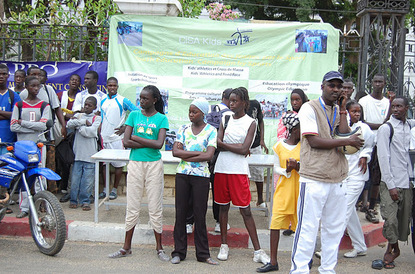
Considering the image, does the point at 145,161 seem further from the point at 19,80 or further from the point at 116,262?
the point at 19,80

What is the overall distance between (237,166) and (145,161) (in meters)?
1.04

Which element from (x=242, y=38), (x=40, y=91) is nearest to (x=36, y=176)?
(x=40, y=91)

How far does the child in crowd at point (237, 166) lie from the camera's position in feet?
17.8

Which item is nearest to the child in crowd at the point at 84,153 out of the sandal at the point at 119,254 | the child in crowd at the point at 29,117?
the child in crowd at the point at 29,117

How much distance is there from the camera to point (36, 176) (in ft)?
18.8

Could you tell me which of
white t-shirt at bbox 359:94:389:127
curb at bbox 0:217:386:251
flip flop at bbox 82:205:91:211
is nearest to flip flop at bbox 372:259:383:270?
curb at bbox 0:217:386:251

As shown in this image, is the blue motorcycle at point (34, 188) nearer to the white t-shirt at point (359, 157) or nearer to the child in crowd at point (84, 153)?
the child in crowd at point (84, 153)

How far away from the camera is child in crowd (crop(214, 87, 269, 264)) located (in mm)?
5434

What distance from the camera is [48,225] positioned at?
536 centimetres

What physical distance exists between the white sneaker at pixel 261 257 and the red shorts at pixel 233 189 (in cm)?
57

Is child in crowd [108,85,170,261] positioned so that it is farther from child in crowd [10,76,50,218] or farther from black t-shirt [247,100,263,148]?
black t-shirt [247,100,263,148]

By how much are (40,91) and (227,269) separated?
3.74 metres

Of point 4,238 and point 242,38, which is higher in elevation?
point 242,38

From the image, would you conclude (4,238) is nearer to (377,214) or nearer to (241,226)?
(241,226)
